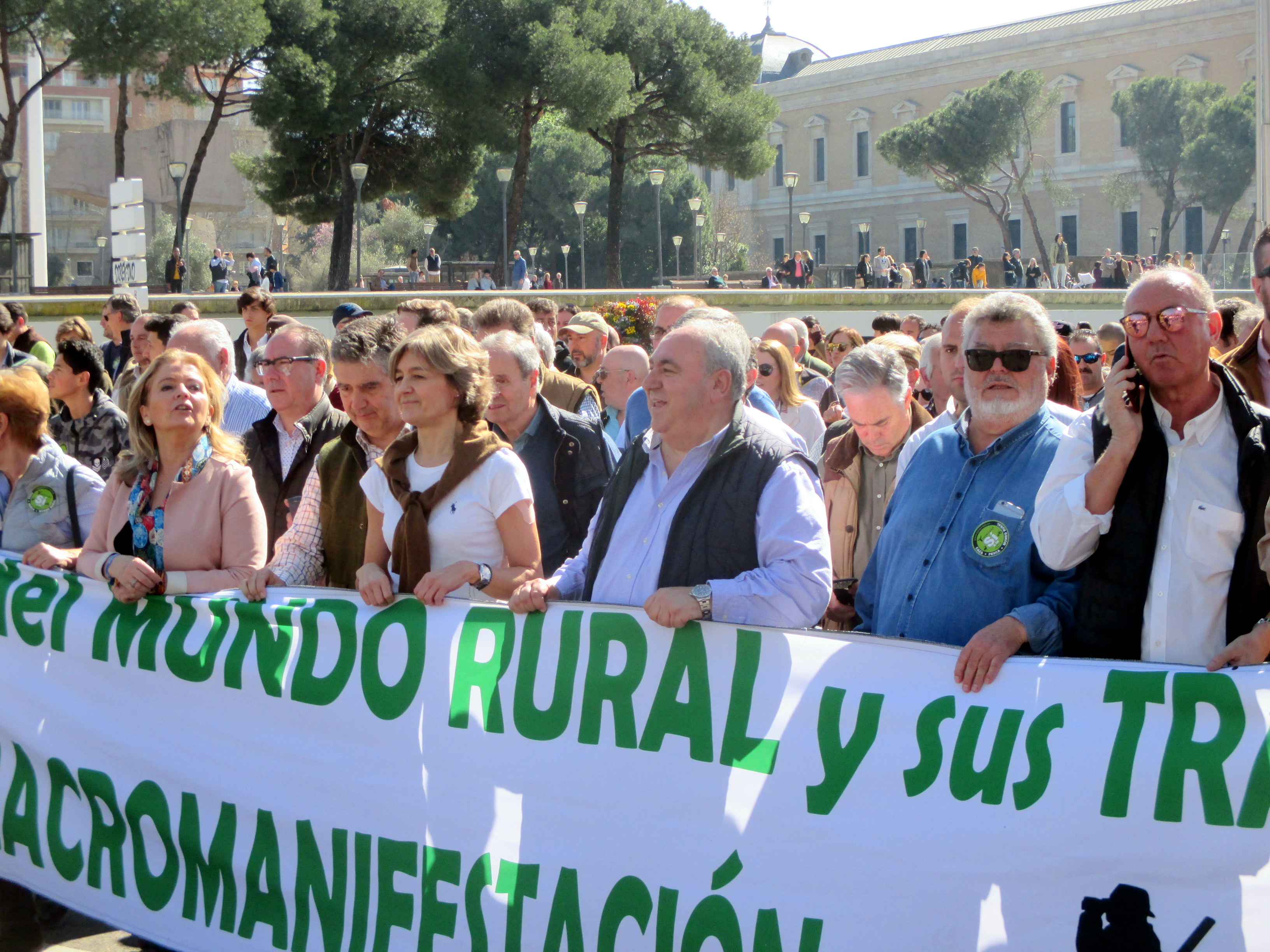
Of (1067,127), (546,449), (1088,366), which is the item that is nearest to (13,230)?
(1088,366)

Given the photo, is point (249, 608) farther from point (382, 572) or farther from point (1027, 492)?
point (1027, 492)

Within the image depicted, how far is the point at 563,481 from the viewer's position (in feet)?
15.3

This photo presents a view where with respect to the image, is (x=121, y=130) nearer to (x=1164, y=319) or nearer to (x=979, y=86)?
(x=1164, y=319)

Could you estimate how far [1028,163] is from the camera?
59000 millimetres

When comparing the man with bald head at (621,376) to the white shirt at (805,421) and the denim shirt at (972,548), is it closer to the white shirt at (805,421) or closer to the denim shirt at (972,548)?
the white shirt at (805,421)

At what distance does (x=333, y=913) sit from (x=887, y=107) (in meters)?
76.2

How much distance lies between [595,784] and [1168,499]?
4.69 feet

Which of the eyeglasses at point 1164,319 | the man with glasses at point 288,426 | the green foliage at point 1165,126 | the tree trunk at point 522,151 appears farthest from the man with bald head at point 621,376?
the green foliage at point 1165,126

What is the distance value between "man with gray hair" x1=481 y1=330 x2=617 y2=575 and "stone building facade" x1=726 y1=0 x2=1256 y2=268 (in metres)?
58.2

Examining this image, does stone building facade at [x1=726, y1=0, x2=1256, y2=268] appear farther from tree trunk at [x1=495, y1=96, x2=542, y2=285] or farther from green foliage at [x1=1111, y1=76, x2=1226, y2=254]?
tree trunk at [x1=495, y1=96, x2=542, y2=285]

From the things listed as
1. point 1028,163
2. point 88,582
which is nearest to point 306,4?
point 88,582

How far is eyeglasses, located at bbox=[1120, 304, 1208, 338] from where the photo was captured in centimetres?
286

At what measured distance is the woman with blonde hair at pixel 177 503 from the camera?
13.0ft

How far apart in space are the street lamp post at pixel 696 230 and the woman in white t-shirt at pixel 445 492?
141 feet
